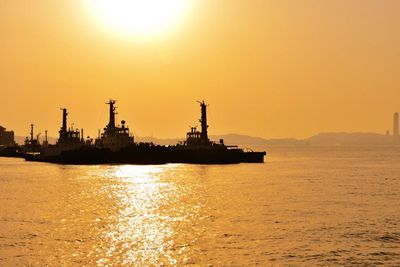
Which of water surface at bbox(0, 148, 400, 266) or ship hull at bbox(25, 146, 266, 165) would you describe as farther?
ship hull at bbox(25, 146, 266, 165)

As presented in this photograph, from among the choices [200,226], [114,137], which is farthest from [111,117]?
[200,226]

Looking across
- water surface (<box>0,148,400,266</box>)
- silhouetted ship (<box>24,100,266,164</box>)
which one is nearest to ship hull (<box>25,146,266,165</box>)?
silhouetted ship (<box>24,100,266,164</box>)

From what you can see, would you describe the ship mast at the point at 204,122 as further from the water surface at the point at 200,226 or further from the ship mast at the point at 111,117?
the water surface at the point at 200,226

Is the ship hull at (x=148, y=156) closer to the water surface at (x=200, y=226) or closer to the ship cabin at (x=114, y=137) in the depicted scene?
the ship cabin at (x=114, y=137)

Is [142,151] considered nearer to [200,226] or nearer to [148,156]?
[148,156]

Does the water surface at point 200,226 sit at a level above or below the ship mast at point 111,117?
below

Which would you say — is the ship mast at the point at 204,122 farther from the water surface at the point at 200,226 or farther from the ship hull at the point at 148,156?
the water surface at the point at 200,226

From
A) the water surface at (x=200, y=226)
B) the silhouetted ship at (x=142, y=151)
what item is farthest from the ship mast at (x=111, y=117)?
the water surface at (x=200, y=226)

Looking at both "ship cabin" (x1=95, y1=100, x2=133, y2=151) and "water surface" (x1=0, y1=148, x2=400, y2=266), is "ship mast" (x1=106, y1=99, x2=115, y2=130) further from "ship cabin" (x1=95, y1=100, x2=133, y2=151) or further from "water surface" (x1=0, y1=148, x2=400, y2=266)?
"water surface" (x1=0, y1=148, x2=400, y2=266)

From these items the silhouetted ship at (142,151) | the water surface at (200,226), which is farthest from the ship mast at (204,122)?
the water surface at (200,226)

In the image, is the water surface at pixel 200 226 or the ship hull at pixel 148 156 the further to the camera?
the ship hull at pixel 148 156

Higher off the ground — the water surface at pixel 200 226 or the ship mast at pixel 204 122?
the ship mast at pixel 204 122

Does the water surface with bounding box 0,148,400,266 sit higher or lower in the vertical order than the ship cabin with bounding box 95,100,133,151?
lower

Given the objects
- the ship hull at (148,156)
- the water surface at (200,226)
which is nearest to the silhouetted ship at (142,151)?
the ship hull at (148,156)
